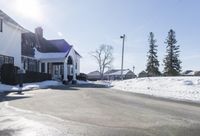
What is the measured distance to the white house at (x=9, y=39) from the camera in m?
32.2

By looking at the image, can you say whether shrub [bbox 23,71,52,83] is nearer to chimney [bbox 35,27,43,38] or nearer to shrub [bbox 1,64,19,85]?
shrub [bbox 1,64,19,85]

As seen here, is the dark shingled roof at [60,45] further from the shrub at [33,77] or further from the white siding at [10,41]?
the white siding at [10,41]

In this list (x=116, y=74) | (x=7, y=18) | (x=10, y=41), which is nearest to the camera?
(x=7, y=18)

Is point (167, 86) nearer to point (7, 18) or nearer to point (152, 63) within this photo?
point (7, 18)

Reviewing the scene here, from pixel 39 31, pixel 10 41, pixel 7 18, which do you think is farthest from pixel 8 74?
pixel 39 31

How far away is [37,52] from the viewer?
1873 inches

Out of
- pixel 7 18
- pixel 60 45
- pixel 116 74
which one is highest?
pixel 7 18

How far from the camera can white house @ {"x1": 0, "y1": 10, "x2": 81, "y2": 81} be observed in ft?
113

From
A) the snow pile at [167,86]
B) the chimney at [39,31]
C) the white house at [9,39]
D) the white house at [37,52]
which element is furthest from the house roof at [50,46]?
the snow pile at [167,86]

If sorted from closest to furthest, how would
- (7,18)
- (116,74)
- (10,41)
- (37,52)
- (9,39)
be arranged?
1. (7,18)
2. (9,39)
3. (10,41)
4. (37,52)
5. (116,74)

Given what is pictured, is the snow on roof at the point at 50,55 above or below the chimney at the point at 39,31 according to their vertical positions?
below

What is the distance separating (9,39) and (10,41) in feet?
1.10

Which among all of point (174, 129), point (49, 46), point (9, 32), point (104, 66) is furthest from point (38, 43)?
point (104, 66)

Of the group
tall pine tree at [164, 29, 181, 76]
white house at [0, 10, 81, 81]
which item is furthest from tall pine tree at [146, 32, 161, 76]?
white house at [0, 10, 81, 81]
